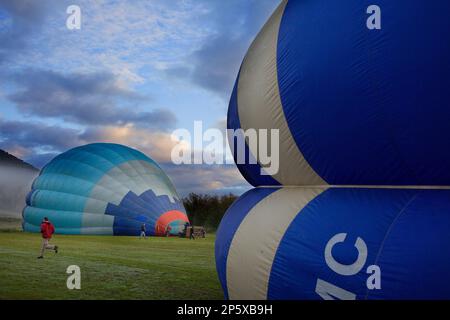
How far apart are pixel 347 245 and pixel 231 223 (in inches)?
84.3

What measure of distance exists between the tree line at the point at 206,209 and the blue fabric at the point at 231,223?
3176cm

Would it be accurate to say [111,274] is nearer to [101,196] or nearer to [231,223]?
[231,223]

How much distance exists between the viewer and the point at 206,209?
148 feet

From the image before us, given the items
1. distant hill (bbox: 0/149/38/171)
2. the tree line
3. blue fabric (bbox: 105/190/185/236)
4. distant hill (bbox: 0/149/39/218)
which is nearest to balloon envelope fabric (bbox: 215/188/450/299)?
blue fabric (bbox: 105/190/185/236)

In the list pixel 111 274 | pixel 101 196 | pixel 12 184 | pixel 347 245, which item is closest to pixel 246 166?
pixel 347 245

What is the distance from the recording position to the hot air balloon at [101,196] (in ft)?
74.2

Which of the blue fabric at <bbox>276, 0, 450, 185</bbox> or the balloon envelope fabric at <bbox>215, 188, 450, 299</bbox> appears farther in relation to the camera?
the blue fabric at <bbox>276, 0, 450, 185</bbox>

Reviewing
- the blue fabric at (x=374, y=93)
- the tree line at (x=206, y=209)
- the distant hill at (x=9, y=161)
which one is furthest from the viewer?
the distant hill at (x=9, y=161)

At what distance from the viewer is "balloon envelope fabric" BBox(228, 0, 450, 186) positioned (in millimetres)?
4832

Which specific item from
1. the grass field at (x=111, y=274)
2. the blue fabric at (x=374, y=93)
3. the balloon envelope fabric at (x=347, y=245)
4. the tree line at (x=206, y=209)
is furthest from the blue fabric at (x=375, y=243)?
the tree line at (x=206, y=209)

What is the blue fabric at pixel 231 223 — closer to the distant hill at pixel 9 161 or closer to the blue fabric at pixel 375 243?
the blue fabric at pixel 375 243

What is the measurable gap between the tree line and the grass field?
81.0 feet

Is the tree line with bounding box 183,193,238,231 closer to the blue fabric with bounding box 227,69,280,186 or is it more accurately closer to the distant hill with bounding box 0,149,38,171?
the blue fabric with bounding box 227,69,280,186
